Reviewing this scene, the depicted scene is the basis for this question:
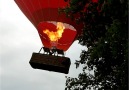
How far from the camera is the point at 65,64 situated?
40.7 feet

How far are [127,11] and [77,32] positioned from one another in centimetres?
465

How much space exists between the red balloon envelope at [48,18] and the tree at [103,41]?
36 cm

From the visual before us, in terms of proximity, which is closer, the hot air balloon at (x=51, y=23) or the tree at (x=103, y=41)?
the tree at (x=103, y=41)

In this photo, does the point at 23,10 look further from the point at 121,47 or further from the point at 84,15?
the point at 121,47

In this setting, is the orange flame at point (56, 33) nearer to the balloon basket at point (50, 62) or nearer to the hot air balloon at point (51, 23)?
the hot air balloon at point (51, 23)

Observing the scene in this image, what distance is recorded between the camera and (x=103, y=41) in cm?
1166

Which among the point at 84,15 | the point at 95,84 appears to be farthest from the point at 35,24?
the point at 95,84

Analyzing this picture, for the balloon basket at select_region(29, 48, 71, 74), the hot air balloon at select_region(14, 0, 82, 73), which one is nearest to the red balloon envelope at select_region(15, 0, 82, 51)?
the hot air balloon at select_region(14, 0, 82, 73)

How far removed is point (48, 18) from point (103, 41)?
2403 millimetres

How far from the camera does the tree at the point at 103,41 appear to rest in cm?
1047

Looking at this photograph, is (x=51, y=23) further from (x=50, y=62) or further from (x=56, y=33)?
(x=50, y=62)

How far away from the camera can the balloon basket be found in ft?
40.4

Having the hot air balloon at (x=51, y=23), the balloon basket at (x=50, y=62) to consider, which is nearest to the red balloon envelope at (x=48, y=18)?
the hot air balloon at (x=51, y=23)

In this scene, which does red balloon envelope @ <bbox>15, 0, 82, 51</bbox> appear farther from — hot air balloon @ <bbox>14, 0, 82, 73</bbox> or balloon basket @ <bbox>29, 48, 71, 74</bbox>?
balloon basket @ <bbox>29, 48, 71, 74</bbox>
